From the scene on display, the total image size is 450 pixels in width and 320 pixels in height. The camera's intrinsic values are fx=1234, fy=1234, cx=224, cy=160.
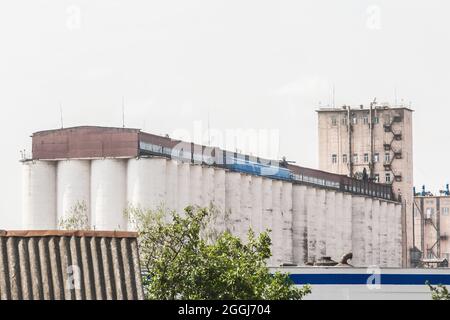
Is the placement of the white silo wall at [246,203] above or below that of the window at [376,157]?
below

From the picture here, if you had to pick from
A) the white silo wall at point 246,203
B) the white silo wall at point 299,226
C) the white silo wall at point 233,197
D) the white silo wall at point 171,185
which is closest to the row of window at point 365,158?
the white silo wall at point 299,226

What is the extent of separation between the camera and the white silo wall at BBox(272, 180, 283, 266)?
125 meters

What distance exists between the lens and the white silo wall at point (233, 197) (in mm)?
117312

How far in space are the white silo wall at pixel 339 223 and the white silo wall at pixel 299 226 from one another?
852cm

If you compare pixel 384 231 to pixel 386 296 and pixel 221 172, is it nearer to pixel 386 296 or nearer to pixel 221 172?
pixel 221 172

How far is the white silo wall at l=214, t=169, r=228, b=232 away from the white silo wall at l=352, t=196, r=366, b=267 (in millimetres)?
34430

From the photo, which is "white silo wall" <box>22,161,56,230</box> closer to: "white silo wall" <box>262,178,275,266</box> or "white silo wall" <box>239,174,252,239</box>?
"white silo wall" <box>239,174,252,239</box>

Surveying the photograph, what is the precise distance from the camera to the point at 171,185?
10694cm

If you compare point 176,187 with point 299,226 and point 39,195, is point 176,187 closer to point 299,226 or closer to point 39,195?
point 39,195

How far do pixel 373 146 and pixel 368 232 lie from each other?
18.3m

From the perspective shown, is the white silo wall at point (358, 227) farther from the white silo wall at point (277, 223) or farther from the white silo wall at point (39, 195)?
the white silo wall at point (39, 195)

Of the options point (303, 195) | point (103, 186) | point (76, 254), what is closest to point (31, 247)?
point (76, 254)

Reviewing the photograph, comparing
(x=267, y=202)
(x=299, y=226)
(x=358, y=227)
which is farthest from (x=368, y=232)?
(x=267, y=202)

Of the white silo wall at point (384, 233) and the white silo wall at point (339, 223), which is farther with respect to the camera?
the white silo wall at point (384, 233)
